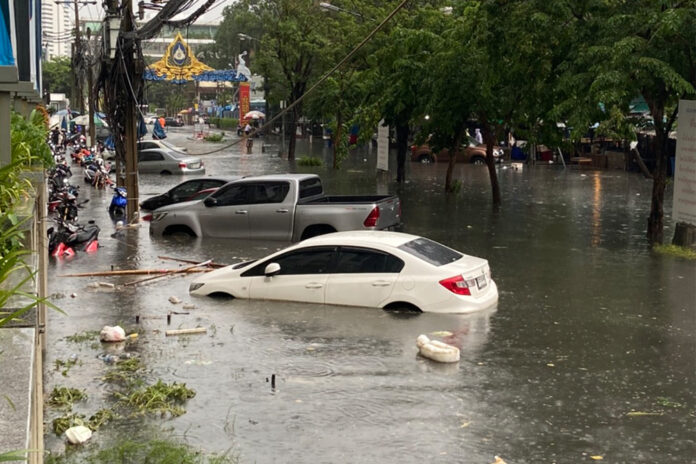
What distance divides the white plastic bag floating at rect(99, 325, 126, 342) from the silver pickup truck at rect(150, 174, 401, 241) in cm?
825

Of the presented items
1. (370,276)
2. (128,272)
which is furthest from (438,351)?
(128,272)

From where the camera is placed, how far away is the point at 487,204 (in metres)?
33.1

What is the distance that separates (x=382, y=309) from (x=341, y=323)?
2.99 ft

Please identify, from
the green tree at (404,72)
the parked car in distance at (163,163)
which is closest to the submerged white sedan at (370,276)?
the green tree at (404,72)

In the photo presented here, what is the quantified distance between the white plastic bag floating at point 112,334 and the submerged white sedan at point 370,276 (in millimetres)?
2919

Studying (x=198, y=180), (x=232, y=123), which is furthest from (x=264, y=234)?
(x=232, y=123)

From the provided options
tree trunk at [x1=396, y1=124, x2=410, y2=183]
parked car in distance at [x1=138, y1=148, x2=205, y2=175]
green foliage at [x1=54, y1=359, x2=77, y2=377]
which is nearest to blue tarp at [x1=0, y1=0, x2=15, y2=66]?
green foliage at [x1=54, y1=359, x2=77, y2=377]

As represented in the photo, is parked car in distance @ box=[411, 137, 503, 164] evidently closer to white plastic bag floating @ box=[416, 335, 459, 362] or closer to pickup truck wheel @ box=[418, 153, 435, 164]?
pickup truck wheel @ box=[418, 153, 435, 164]

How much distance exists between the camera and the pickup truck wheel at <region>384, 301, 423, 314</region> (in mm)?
14539

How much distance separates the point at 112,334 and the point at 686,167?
13.5 m

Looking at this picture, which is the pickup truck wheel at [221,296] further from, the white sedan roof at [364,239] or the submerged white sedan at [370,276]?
the white sedan roof at [364,239]

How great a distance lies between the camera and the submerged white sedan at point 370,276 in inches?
568

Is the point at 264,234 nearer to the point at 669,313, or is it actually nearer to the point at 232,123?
the point at 669,313

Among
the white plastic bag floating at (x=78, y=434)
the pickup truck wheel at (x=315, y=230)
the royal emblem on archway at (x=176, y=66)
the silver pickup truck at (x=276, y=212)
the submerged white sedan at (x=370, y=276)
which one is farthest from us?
the royal emblem on archway at (x=176, y=66)
